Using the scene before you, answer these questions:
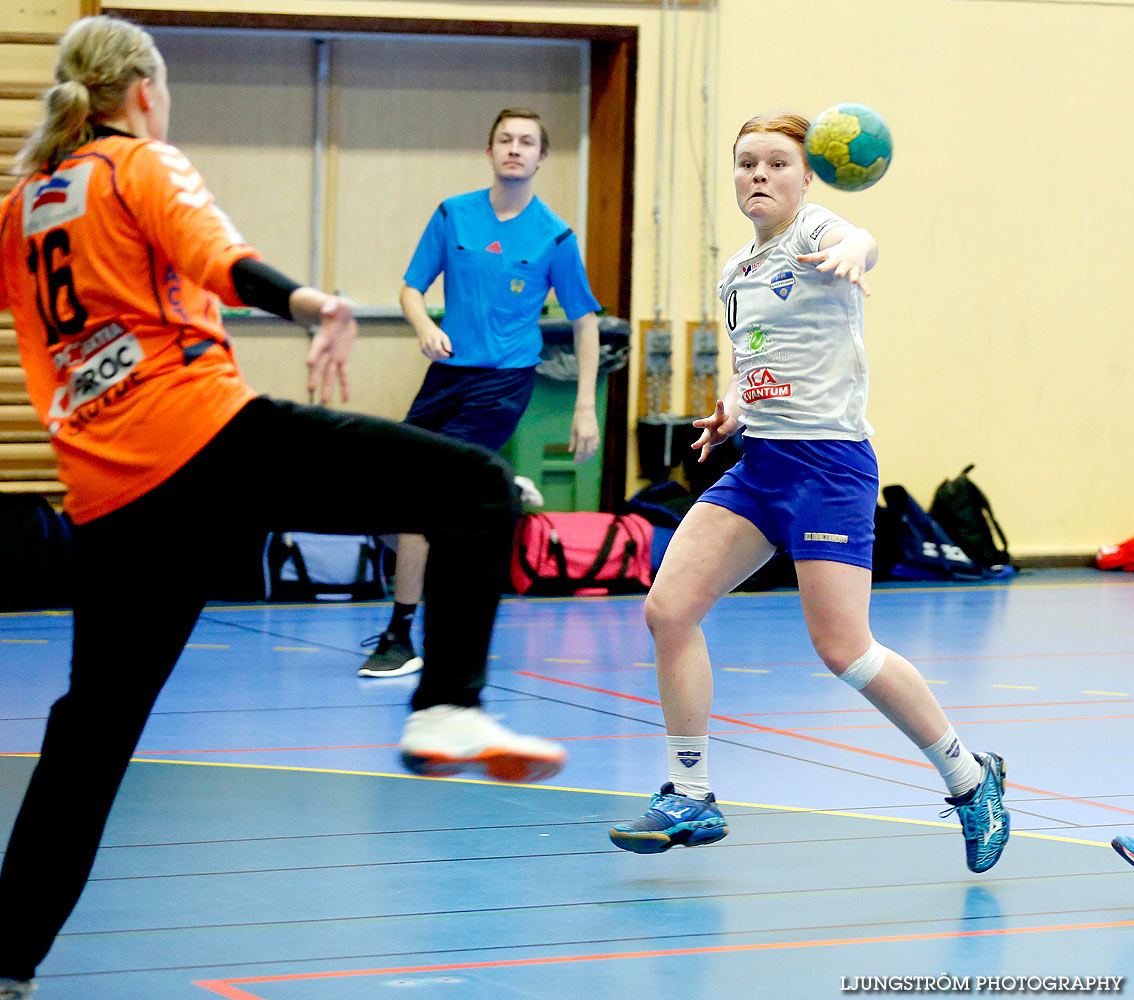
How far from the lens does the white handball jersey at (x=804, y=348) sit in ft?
12.4

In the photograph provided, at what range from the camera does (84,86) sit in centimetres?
273

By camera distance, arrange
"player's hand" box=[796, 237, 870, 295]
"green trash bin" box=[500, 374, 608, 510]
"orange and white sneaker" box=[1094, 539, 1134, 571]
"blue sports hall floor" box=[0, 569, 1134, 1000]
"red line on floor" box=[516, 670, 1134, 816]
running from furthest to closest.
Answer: "orange and white sneaker" box=[1094, 539, 1134, 571], "green trash bin" box=[500, 374, 608, 510], "red line on floor" box=[516, 670, 1134, 816], "player's hand" box=[796, 237, 870, 295], "blue sports hall floor" box=[0, 569, 1134, 1000]

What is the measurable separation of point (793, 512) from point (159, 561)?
1580mm

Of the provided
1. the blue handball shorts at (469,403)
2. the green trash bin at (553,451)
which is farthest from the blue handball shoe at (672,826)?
the green trash bin at (553,451)

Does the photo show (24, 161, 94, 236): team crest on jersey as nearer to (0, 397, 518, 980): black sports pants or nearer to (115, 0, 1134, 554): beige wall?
(0, 397, 518, 980): black sports pants

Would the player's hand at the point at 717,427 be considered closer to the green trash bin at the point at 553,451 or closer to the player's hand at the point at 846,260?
the player's hand at the point at 846,260

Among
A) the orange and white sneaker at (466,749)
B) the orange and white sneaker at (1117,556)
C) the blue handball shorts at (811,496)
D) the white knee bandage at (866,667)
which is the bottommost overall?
the orange and white sneaker at (1117,556)

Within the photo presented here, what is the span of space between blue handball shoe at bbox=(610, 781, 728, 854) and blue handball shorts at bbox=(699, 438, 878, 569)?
2.12 ft

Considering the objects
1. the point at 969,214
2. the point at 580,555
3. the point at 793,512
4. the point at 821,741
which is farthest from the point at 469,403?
the point at 969,214

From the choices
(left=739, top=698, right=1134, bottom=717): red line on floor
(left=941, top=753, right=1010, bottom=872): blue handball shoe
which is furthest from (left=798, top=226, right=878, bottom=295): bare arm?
(left=739, top=698, right=1134, bottom=717): red line on floor

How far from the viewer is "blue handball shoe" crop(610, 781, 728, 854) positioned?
372 cm

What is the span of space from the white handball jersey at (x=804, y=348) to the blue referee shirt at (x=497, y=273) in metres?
3.05

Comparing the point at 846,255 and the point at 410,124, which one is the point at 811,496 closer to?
the point at 846,255

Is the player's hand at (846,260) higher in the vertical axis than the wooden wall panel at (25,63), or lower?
lower
